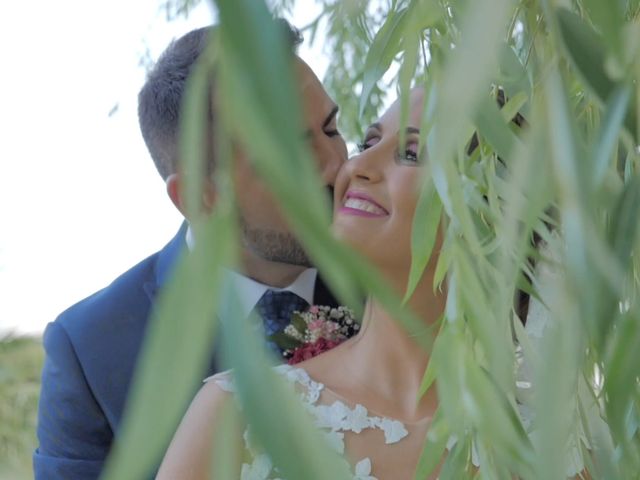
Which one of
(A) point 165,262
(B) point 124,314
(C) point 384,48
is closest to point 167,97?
(A) point 165,262

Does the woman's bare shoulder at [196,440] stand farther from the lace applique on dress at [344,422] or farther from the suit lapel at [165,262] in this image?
the suit lapel at [165,262]

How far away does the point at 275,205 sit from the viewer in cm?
178

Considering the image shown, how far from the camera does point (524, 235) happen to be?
27.1 inches

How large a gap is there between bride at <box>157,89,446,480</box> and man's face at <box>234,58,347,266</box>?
0.35 metres

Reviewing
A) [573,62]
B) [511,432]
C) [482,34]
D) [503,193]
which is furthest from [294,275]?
[482,34]

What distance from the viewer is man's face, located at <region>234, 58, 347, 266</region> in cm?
178

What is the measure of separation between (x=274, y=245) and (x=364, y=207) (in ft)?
1.74

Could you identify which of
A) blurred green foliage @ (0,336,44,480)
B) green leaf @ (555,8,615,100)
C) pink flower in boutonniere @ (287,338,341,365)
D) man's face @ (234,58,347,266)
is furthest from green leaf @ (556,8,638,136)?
blurred green foliage @ (0,336,44,480)

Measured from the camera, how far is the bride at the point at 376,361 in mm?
1294

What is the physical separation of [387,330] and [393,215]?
7.1 inches

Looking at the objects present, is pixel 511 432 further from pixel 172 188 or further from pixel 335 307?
pixel 172 188

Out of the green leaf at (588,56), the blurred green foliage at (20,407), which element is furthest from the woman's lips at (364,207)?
the blurred green foliage at (20,407)

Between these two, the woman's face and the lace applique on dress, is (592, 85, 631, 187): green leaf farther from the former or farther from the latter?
the lace applique on dress

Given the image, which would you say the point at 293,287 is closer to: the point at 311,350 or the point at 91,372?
the point at 311,350
